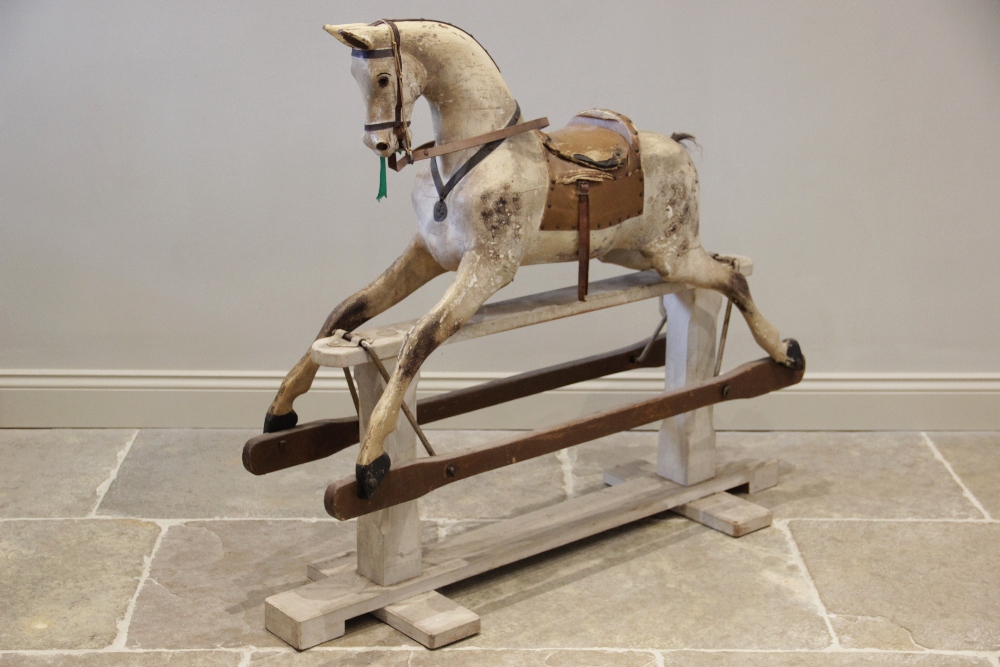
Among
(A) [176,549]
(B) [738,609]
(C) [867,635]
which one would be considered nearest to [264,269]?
(A) [176,549]

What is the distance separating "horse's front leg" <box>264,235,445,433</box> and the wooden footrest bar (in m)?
0.47

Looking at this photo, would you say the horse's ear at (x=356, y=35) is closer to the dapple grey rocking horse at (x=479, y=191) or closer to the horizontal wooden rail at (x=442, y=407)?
the dapple grey rocking horse at (x=479, y=191)

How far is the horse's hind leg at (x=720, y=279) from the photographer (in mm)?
3650

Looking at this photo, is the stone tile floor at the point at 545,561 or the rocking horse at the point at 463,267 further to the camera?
the stone tile floor at the point at 545,561

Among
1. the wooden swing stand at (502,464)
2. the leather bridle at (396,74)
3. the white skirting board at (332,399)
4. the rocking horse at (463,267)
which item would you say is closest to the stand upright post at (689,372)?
the wooden swing stand at (502,464)

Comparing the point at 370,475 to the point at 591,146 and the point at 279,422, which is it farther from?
the point at 591,146

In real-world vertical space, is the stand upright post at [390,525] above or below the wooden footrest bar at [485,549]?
above

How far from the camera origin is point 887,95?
4555 millimetres

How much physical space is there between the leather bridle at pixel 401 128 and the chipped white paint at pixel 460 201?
0.03 ft

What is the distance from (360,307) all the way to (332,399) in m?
1.36

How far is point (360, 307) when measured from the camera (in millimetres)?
3486

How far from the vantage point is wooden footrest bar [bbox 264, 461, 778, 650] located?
3.22 meters

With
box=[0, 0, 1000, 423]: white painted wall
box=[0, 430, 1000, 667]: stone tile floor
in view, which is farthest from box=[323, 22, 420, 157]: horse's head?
box=[0, 0, 1000, 423]: white painted wall

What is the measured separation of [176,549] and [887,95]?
2.96 metres
